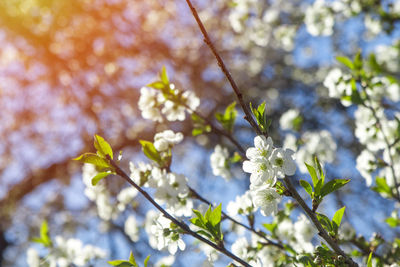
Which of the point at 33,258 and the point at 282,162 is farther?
the point at 33,258

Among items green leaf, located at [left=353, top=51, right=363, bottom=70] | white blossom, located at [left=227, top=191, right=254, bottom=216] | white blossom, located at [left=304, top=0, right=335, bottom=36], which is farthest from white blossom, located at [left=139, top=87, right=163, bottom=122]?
white blossom, located at [left=304, top=0, right=335, bottom=36]

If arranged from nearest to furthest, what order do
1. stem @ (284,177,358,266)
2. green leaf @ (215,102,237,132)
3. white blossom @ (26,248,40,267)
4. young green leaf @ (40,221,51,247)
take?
stem @ (284,177,358,266)
green leaf @ (215,102,237,132)
young green leaf @ (40,221,51,247)
white blossom @ (26,248,40,267)

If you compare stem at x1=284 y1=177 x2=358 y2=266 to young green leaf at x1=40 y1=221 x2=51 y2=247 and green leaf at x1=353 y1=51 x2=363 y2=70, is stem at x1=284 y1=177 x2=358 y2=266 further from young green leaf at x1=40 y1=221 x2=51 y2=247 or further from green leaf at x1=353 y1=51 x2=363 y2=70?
young green leaf at x1=40 y1=221 x2=51 y2=247

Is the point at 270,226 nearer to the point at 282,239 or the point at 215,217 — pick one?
the point at 282,239

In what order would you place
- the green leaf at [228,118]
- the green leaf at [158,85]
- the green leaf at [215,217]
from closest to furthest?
the green leaf at [215,217], the green leaf at [158,85], the green leaf at [228,118]

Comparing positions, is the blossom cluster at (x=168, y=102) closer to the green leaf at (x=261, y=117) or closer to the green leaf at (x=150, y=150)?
the green leaf at (x=150, y=150)

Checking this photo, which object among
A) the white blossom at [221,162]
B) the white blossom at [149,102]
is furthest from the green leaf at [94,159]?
the white blossom at [221,162]

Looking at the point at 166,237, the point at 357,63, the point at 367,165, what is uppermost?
the point at 357,63

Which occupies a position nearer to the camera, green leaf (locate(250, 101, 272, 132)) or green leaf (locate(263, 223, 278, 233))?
green leaf (locate(250, 101, 272, 132))

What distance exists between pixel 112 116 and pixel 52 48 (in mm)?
1138

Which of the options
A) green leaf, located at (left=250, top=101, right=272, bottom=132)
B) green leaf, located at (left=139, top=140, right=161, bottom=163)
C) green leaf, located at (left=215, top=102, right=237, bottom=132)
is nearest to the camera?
green leaf, located at (left=250, top=101, right=272, bottom=132)

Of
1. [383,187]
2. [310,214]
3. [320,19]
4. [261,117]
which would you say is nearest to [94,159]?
[261,117]

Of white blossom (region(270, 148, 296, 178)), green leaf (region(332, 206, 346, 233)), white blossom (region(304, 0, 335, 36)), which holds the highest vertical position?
white blossom (region(304, 0, 335, 36))

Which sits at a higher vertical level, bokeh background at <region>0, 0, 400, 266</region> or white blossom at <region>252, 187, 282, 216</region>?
bokeh background at <region>0, 0, 400, 266</region>
